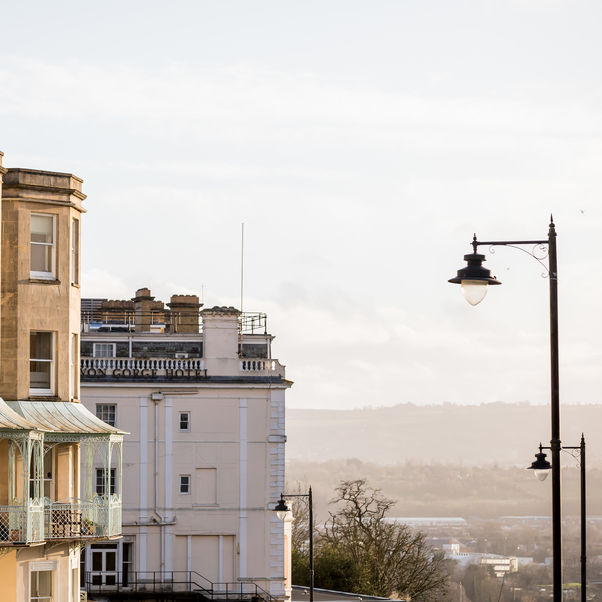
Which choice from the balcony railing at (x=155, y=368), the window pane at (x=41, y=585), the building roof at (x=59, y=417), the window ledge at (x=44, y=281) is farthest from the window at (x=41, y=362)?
the balcony railing at (x=155, y=368)

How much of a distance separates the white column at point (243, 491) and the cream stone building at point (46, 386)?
2685 cm

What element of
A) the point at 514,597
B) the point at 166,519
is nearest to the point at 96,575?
the point at 166,519

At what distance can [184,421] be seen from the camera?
228 ft

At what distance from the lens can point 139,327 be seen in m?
75.4

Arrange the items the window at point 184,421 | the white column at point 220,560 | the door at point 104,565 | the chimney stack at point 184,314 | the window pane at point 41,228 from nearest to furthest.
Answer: the window pane at point 41,228 < the door at point 104,565 < the white column at point 220,560 < the window at point 184,421 < the chimney stack at point 184,314

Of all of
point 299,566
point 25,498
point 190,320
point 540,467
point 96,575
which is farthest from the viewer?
point 299,566

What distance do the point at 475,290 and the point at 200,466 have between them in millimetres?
47559

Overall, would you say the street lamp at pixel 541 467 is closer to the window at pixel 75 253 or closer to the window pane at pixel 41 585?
the window pane at pixel 41 585

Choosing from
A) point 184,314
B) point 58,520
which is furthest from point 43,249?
point 184,314

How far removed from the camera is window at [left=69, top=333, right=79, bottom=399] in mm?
42625

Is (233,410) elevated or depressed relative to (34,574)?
elevated

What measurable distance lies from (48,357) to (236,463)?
28.9m

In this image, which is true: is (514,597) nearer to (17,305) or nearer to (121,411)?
(121,411)

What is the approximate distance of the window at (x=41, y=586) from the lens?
39.4 meters
